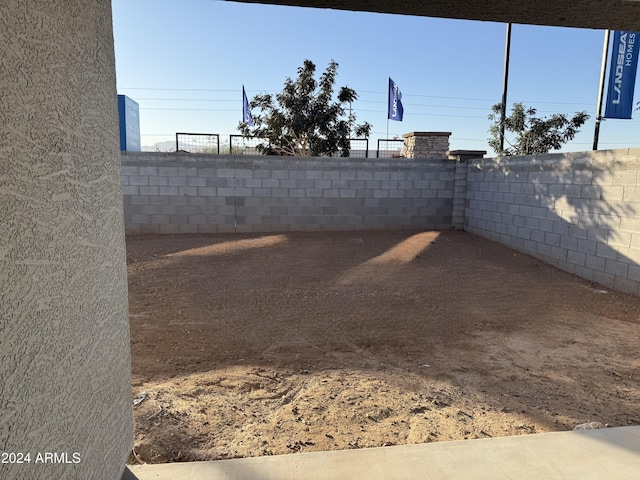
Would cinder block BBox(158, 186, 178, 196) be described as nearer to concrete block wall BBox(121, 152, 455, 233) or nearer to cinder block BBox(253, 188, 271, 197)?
concrete block wall BBox(121, 152, 455, 233)

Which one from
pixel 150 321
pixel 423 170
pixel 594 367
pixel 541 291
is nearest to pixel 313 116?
pixel 423 170

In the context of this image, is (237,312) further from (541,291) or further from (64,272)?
(541,291)

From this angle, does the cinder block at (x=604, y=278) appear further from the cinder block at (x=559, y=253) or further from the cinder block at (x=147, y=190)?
the cinder block at (x=147, y=190)

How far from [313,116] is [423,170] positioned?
4710 mm

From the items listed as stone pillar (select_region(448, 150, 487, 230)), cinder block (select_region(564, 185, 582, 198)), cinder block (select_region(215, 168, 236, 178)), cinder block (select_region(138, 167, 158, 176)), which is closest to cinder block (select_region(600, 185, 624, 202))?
cinder block (select_region(564, 185, 582, 198))

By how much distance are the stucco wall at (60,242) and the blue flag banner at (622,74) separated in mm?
11590

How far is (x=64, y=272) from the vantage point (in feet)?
4.29

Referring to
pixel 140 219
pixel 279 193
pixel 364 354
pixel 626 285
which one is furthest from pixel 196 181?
pixel 626 285

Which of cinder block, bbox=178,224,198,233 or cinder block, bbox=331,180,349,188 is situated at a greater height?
cinder block, bbox=331,180,349,188

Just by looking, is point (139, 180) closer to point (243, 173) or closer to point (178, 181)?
point (178, 181)

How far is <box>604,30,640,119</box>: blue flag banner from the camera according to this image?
9.55 m

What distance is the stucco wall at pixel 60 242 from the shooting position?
1.06m

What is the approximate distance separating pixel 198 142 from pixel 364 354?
1202cm

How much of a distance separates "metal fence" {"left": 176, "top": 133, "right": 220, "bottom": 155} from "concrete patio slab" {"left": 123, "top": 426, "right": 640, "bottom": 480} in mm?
13080
